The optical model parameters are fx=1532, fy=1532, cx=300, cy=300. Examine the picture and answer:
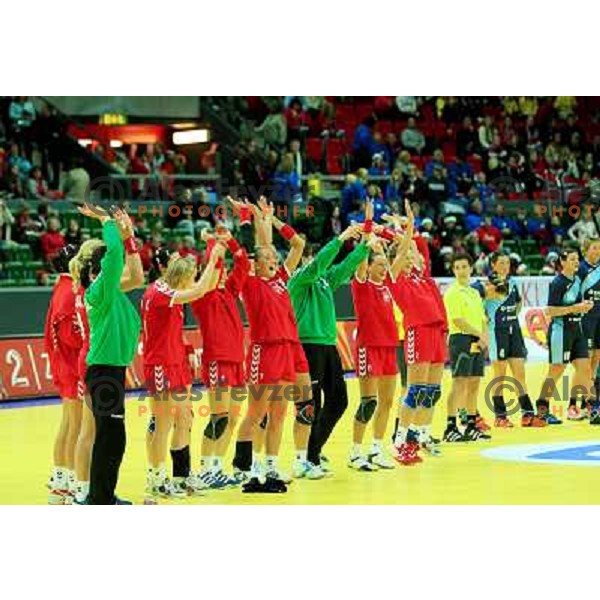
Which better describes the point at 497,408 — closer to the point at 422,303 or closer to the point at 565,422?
the point at 565,422

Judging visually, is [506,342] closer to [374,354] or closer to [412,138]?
[374,354]

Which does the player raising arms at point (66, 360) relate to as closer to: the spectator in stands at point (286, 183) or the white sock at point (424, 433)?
the white sock at point (424, 433)

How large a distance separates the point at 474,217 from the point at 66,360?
694 inches

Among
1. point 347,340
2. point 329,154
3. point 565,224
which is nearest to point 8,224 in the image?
point 347,340

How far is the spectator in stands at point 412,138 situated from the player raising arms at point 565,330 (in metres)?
14.1

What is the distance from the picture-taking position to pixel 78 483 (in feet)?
36.9

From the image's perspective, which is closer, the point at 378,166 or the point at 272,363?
the point at 272,363

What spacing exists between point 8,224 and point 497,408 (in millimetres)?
9339

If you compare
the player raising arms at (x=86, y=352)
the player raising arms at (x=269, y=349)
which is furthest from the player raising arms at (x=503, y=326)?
the player raising arms at (x=86, y=352)

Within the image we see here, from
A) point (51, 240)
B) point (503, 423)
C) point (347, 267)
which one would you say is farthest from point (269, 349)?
point (51, 240)

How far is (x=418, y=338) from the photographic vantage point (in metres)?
14.4

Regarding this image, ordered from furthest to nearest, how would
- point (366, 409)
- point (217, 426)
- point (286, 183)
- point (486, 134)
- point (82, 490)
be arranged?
point (486, 134)
point (286, 183)
point (366, 409)
point (217, 426)
point (82, 490)

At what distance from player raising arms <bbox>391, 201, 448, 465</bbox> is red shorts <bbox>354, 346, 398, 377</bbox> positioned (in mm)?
803

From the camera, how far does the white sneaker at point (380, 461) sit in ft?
45.0
